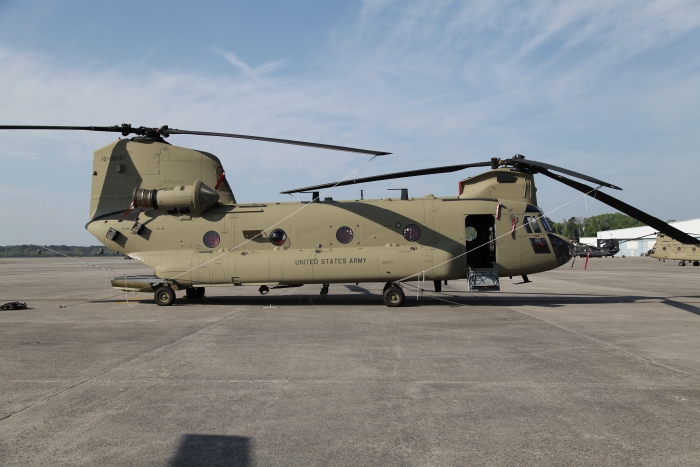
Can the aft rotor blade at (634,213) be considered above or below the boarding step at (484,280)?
above

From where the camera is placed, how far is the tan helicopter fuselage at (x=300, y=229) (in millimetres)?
14109

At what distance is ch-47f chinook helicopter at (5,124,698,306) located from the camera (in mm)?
14008

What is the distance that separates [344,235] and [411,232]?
2.09 meters

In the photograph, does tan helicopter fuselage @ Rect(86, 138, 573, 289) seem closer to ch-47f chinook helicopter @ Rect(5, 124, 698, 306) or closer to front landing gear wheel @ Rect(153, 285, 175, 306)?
ch-47f chinook helicopter @ Rect(5, 124, 698, 306)

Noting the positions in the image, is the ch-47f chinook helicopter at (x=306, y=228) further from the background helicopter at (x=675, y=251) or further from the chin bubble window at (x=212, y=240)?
the background helicopter at (x=675, y=251)

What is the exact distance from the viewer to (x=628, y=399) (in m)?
5.30

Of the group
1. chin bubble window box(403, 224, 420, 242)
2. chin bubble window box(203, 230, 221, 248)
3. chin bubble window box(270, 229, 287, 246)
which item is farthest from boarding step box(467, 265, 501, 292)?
chin bubble window box(203, 230, 221, 248)

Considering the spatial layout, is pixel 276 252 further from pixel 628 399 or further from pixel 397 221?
pixel 628 399

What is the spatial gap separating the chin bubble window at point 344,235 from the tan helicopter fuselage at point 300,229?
3cm

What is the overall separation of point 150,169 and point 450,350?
39.6 ft

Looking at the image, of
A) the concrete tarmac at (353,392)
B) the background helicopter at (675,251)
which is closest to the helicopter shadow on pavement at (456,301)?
the concrete tarmac at (353,392)

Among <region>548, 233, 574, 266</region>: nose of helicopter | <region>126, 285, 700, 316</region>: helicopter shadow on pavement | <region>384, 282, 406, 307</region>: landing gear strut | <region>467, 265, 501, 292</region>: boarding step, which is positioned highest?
<region>548, 233, 574, 266</region>: nose of helicopter

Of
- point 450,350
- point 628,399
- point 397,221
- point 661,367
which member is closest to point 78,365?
point 450,350

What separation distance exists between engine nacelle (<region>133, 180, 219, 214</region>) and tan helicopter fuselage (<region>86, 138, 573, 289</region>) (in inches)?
1.7
